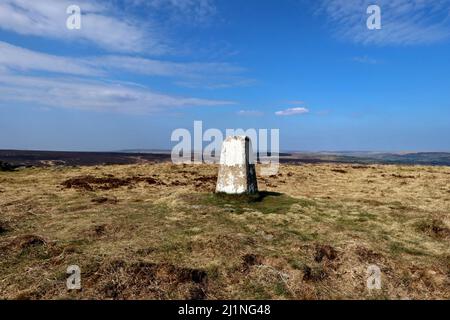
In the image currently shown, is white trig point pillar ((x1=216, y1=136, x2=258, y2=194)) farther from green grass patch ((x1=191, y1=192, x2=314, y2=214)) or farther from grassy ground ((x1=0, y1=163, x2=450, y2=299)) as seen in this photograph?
grassy ground ((x1=0, y1=163, x2=450, y2=299))

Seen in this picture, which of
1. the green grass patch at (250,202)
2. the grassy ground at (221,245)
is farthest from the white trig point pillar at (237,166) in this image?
the grassy ground at (221,245)

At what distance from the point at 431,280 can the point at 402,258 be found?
155cm

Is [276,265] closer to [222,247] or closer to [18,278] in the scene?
[222,247]

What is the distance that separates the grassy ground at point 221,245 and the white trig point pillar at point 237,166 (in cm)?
74

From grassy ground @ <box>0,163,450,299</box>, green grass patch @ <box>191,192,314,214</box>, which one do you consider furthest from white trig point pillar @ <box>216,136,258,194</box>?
grassy ground @ <box>0,163,450,299</box>

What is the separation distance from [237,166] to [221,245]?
6.89 m

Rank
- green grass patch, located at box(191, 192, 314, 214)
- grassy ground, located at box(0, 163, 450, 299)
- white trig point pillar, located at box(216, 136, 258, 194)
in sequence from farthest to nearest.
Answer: white trig point pillar, located at box(216, 136, 258, 194) < green grass patch, located at box(191, 192, 314, 214) < grassy ground, located at box(0, 163, 450, 299)

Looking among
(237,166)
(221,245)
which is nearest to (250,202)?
(237,166)

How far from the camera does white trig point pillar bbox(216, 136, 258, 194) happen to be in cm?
1856

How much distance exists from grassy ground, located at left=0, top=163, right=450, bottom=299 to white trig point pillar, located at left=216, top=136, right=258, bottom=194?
0.74m

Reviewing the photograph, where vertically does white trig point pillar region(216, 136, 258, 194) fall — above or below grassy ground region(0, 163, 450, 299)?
above

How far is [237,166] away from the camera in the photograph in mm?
18750

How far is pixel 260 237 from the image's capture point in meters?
Answer: 13.8
